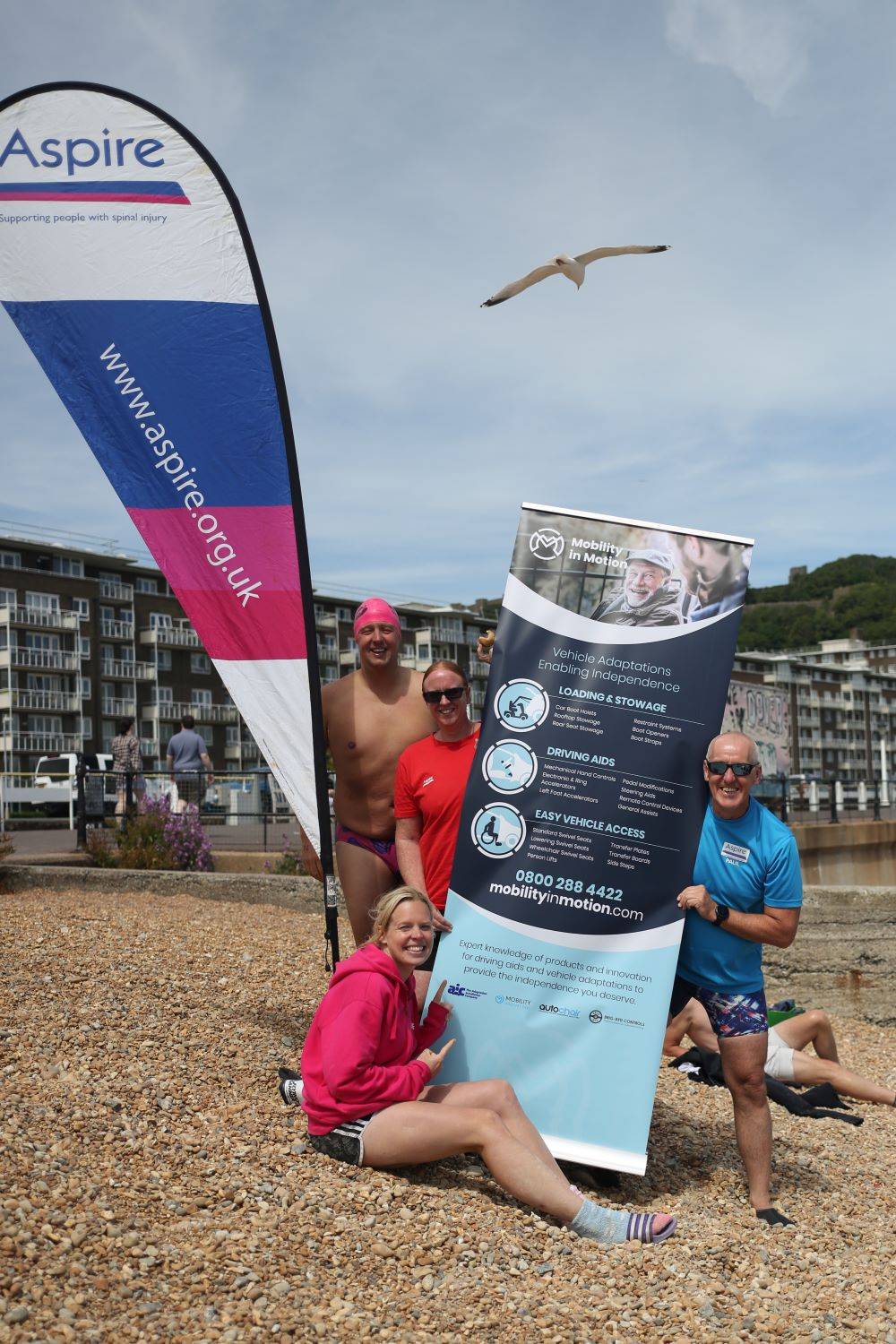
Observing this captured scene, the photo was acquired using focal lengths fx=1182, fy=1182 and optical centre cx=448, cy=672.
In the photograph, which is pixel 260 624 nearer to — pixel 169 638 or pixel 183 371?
pixel 183 371

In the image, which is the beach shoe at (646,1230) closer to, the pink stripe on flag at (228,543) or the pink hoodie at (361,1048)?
the pink hoodie at (361,1048)

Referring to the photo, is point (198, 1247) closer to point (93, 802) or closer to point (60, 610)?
point (93, 802)

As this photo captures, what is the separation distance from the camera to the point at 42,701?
70250mm

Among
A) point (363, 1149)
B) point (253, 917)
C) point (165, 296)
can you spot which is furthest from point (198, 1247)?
point (253, 917)

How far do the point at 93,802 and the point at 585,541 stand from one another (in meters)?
11.1

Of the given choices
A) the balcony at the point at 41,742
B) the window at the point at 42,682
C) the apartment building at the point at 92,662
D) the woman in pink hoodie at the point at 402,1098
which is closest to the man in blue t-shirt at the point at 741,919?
the woman in pink hoodie at the point at 402,1098

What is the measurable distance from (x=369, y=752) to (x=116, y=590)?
7521 centimetres

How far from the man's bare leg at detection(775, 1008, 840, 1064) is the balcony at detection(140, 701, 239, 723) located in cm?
6911

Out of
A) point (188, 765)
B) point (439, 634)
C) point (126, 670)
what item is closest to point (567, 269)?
point (188, 765)

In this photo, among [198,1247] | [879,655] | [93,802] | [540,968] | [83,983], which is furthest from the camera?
[879,655]

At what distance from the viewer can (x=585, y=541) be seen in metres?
4.83

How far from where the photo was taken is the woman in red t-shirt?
4.94 metres

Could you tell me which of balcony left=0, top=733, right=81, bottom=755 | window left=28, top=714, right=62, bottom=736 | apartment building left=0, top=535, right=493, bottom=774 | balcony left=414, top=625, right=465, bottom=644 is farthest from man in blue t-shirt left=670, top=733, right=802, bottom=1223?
balcony left=414, top=625, right=465, bottom=644

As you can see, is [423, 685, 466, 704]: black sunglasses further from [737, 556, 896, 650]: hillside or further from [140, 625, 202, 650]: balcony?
[737, 556, 896, 650]: hillside
